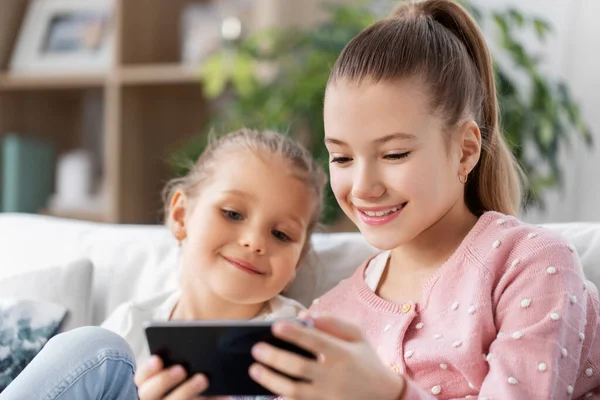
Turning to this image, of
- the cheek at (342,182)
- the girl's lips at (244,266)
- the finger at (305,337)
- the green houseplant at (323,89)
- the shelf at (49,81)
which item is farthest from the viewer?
the shelf at (49,81)

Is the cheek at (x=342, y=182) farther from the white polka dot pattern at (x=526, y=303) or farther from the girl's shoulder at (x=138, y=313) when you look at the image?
the girl's shoulder at (x=138, y=313)

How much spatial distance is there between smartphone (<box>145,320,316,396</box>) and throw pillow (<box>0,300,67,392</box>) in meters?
0.67

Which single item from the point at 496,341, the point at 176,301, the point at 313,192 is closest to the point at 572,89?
the point at 313,192

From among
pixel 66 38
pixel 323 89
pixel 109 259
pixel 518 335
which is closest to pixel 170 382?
pixel 518 335

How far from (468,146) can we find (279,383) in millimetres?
507

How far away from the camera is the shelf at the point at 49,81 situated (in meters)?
3.42

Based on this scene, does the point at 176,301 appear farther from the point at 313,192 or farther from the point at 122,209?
the point at 122,209

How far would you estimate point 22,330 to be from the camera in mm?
1546

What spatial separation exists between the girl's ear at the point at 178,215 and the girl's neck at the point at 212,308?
0.12 m

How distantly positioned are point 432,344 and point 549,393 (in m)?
0.19

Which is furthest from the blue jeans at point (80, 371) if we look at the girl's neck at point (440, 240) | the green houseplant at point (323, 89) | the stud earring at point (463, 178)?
the green houseplant at point (323, 89)

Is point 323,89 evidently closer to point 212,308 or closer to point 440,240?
point 212,308

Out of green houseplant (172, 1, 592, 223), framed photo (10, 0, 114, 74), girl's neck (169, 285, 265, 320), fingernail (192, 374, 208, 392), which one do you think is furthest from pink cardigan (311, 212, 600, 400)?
framed photo (10, 0, 114, 74)

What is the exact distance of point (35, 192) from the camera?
3.68m
